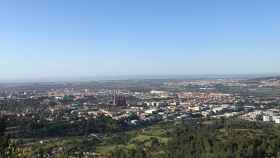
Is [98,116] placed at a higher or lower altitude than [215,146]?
higher

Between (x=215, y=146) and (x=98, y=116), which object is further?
(x=98, y=116)

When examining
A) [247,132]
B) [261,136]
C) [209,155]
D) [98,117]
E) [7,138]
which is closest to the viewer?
[7,138]

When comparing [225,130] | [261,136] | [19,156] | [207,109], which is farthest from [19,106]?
[19,156]

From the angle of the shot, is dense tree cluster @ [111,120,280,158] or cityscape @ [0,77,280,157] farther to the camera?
cityscape @ [0,77,280,157]

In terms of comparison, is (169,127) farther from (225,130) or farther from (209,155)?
(209,155)

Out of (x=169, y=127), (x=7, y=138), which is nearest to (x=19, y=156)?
(x=7, y=138)

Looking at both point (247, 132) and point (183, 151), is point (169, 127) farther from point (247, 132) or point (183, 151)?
point (183, 151)

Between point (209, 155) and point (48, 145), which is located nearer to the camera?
point (209, 155)

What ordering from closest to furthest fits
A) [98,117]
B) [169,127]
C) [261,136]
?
[261,136] → [169,127] → [98,117]

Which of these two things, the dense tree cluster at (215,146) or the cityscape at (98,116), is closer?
the dense tree cluster at (215,146)

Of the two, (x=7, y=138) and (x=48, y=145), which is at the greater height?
(x=7, y=138)
